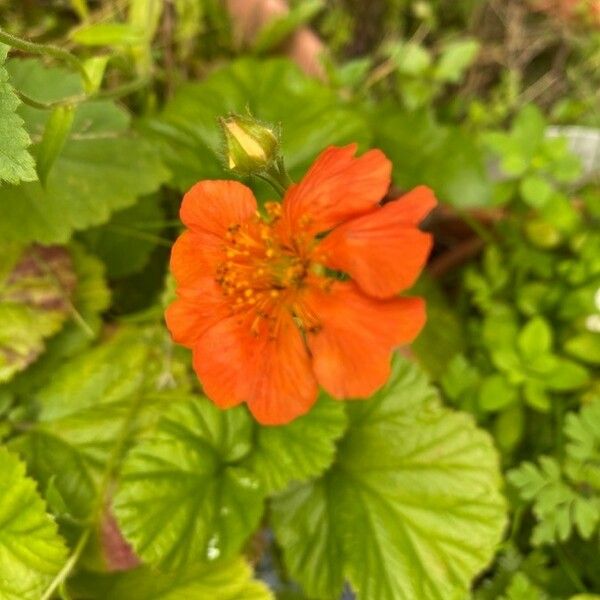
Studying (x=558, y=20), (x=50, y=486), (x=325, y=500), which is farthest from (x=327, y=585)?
(x=558, y=20)

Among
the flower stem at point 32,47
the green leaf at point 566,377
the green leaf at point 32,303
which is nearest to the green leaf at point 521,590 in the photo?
the green leaf at point 566,377

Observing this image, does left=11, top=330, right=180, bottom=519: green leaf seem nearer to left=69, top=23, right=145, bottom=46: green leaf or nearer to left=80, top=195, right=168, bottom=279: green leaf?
left=80, top=195, right=168, bottom=279: green leaf

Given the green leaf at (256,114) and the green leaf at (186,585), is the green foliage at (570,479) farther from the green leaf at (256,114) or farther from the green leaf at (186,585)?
the green leaf at (256,114)

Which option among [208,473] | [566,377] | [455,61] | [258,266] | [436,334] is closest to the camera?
[258,266]

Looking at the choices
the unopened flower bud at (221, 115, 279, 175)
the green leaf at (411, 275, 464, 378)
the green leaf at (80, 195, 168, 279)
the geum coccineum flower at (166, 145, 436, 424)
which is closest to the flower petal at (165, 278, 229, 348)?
the geum coccineum flower at (166, 145, 436, 424)

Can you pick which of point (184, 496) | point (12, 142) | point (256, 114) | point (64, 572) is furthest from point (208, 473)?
point (256, 114)

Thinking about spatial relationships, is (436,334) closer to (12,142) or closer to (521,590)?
(521,590)
